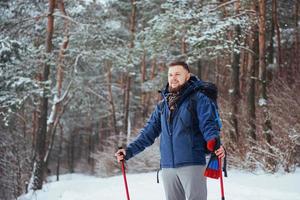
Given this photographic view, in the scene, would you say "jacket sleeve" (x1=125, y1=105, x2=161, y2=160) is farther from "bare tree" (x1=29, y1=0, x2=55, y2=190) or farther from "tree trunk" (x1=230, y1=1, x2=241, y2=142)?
"bare tree" (x1=29, y1=0, x2=55, y2=190)

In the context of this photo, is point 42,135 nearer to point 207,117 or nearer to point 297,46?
point 297,46

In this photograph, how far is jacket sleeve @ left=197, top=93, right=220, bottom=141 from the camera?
3193mm

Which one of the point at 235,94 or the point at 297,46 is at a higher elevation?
the point at 297,46

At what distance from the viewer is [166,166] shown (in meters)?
3.49

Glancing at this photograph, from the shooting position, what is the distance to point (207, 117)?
3.24m

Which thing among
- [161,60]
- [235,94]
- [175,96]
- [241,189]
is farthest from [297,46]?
[175,96]

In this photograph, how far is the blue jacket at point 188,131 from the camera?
3254 mm

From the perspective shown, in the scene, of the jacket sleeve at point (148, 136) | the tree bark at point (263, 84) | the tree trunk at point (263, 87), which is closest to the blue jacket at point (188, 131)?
the jacket sleeve at point (148, 136)

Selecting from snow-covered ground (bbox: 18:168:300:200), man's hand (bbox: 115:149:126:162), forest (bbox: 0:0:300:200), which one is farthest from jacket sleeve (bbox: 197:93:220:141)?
forest (bbox: 0:0:300:200)

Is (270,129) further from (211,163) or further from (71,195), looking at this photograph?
(211,163)

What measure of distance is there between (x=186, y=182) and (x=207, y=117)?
1.88 ft

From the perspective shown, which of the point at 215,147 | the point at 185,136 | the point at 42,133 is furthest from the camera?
the point at 42,133

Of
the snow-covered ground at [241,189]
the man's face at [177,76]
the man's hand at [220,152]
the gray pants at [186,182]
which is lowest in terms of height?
the snow-covered ground at [241,189]

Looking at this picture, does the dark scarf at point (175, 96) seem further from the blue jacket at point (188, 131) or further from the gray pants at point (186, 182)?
the gray pants at point (186, 182)
